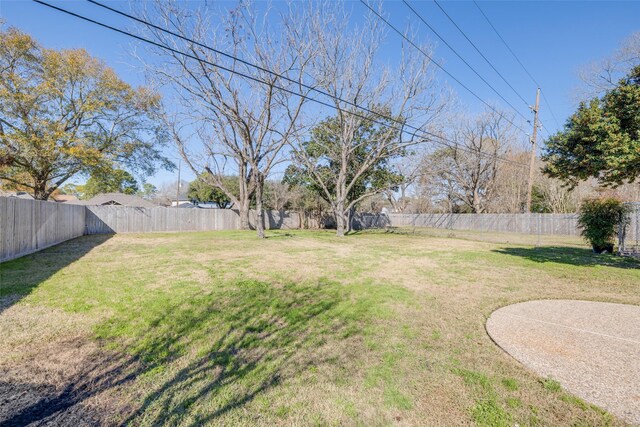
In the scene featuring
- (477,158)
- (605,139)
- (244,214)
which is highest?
(477,158)

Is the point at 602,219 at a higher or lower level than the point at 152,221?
higher

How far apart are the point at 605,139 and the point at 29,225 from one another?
1491 centimetres

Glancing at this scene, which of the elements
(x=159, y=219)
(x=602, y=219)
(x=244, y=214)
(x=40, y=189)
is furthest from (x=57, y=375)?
(x=40, y=189)

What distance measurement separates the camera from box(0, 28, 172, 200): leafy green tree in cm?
1539

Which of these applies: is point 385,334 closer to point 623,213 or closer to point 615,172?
point 615,172

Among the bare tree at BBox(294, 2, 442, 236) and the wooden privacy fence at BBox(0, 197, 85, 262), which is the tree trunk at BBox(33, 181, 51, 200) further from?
the bare tree at BBox(294, 2, 442, 236)

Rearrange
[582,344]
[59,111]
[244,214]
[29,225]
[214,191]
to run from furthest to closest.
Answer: [214,191] < [244,214] < [59,111] < [29,225] < [582,344]

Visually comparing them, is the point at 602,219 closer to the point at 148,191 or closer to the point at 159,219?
the point at 159,219

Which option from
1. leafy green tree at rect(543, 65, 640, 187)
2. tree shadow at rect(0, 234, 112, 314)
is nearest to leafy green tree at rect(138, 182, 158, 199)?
tree shadow at rect(0, 234, 112, 314)

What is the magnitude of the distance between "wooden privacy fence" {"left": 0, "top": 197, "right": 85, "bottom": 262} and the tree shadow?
0.32 meters

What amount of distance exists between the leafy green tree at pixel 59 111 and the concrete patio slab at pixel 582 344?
67.9 feet

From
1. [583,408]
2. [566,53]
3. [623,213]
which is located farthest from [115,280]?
[566,53]

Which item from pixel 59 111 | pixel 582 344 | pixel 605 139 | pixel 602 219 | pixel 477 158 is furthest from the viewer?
pixel 477 158

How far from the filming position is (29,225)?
8.49 meters
